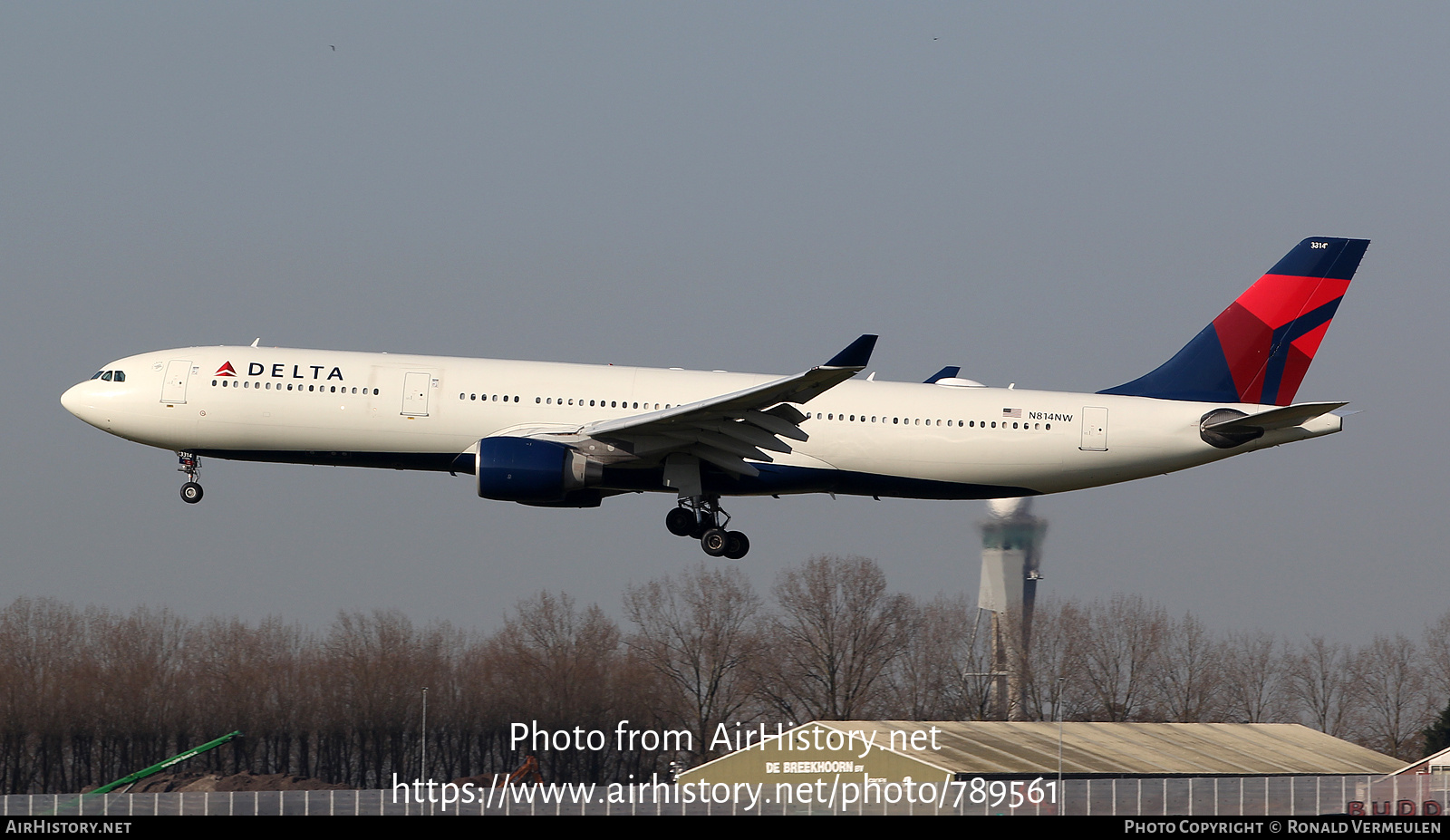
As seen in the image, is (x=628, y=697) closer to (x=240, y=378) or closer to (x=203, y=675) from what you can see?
(x=203, y=675)

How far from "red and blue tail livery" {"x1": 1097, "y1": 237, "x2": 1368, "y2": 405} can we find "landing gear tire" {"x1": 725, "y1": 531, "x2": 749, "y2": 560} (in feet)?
28.8

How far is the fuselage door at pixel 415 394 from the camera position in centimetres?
3281

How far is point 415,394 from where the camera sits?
32875mm

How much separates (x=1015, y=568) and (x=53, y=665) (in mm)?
41310

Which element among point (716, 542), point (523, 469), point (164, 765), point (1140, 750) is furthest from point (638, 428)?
point (164, 765)

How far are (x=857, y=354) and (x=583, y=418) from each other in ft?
22.8

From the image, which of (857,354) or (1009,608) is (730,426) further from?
(1009,608)

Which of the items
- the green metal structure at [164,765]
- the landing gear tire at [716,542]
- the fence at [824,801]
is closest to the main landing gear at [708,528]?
the landing gear tire at [716,542]

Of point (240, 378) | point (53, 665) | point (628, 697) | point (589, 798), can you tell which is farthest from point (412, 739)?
point (240, 378)

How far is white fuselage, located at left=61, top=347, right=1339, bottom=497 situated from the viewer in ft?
108

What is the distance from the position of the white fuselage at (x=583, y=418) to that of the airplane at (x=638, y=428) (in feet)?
0.13

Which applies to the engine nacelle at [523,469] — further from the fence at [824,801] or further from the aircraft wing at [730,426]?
the fence at [824,801]

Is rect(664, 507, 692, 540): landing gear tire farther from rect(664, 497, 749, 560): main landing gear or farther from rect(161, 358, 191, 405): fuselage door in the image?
rect(161, 358, 191, 405): fuselage door
